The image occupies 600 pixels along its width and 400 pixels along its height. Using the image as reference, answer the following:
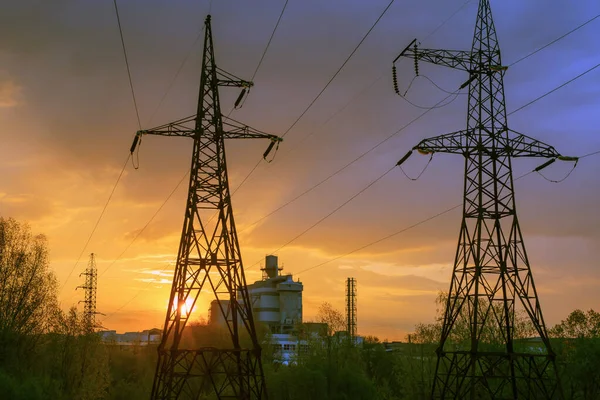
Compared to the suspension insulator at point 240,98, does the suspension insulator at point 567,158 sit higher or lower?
lower

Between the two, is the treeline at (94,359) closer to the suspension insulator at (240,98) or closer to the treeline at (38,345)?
the treeline at (38,345)

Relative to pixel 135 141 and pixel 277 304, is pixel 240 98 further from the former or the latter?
pixel 277 304

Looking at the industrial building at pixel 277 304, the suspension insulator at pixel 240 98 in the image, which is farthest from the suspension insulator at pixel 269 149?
the industrial building at pixel 277 304

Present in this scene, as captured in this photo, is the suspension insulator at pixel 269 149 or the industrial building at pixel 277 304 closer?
the suspension insulator at pixel 269 149

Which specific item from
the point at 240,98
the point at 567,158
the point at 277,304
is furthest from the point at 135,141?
the point at 277,304

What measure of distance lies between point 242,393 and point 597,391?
26809mm

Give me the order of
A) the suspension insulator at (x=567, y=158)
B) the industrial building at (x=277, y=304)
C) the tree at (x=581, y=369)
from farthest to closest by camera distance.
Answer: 1. the industrial building at (x=277, y=304)
2. the tree at (x=581, y=369)
3. the suspension insulator at (x=567, y=158)

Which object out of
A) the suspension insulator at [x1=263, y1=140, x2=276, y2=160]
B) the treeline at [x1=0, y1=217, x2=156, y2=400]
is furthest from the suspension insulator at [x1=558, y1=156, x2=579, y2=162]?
the treeline at [x1=0, y1=217, x2=156, y2=400]

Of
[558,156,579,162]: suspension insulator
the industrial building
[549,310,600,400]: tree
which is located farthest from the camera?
the industrial building

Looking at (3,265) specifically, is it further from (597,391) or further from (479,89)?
(597,391)

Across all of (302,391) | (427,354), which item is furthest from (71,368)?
(427,354)

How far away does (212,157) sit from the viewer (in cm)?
3825

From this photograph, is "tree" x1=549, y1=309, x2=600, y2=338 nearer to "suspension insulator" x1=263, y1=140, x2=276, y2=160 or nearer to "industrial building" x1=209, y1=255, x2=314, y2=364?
"suspension insulator" x1=263, y1=140, x2=276, y2=160

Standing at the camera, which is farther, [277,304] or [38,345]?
[277,304]
